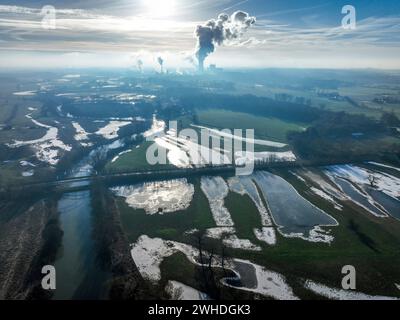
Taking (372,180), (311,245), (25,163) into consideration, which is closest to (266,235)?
(311,245)

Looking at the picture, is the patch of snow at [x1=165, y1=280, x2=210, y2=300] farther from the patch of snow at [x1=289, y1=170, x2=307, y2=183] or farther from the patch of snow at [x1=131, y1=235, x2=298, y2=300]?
the patch of snow at [x1=289, y1=170, x2=307, y2=183]

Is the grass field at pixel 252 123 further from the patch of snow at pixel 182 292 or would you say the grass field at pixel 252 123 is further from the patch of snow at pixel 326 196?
the patch of snow at pixel 182 292

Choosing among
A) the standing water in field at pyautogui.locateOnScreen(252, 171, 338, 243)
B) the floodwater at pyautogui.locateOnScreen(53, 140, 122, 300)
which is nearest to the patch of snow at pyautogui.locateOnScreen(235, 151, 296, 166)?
the standing water in field at pyautogui.locateOnScreen(252, 171, 338, 243)

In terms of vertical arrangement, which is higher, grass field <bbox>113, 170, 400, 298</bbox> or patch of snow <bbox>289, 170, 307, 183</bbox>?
patch of snow <bbox>289, 170, 307, 183</bbox>

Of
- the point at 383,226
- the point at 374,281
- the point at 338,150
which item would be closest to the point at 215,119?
the point at 338,150

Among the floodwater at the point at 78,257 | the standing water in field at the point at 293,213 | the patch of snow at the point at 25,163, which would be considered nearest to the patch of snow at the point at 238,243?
the standing water in field at the point at 293,213
